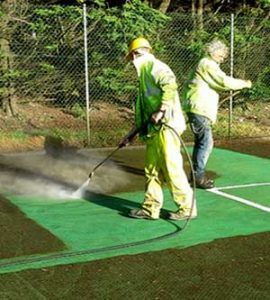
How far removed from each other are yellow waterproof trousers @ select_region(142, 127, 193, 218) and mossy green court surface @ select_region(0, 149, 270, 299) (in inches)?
7.7

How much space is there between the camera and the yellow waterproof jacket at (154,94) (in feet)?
19.1

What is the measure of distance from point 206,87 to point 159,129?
1525 millimetres

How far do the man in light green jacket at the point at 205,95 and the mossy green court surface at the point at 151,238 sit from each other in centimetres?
43

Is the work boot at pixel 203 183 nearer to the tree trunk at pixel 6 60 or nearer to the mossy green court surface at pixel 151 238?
the mossy green court surface at pixel 151 238

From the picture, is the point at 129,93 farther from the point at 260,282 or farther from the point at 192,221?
the point at 260,282

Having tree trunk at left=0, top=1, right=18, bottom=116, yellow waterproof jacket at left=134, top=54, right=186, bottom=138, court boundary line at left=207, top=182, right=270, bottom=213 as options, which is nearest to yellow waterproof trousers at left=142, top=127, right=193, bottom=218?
yellow waterproof jacket at left=134, top=54, right=186, bottom=138

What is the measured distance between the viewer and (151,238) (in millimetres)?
5613

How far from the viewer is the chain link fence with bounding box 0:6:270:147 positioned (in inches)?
444

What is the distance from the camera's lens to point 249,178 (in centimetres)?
834

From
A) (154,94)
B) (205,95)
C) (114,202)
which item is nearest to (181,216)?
(114,202)

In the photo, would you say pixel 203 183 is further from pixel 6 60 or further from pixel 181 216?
pixel 6 60

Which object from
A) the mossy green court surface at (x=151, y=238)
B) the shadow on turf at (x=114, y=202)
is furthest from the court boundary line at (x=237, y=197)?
the shadow on turf at (x=114, y=202)

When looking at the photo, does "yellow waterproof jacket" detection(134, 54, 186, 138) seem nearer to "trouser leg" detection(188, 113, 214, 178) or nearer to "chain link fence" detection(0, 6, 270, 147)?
"trouser leg" detection(188, 113, 214, 178)

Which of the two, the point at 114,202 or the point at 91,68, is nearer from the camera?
the point at 114,202
